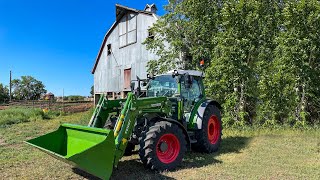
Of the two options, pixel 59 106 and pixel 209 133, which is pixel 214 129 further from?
pixel 59 106

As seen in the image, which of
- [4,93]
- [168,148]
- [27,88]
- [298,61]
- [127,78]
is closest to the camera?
[168,148]

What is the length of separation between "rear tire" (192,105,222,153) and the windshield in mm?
1060

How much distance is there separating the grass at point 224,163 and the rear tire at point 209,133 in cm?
Result: 20

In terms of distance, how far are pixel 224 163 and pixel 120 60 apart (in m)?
15.5

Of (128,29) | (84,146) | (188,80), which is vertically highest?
(128,29)

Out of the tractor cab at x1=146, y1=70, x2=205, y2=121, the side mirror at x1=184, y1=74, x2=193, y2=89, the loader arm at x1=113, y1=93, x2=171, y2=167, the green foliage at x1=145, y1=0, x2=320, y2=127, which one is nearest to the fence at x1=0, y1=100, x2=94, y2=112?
the green foliage at x1=145, y1=0, x2=320, y2=127

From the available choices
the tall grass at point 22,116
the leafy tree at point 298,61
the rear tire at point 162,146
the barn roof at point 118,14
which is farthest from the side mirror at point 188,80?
the tall grass at point 22,116

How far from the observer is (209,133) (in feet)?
26.4

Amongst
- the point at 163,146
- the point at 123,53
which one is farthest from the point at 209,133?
the point at 123,53

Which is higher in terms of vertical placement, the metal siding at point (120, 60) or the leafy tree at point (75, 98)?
the metal siding at point (120, 60)

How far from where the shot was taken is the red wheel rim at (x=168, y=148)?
235 inches

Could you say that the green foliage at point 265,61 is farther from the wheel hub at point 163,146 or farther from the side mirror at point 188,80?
the wheel hub at point 163,146

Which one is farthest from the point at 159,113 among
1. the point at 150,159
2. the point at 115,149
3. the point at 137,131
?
the point at 115,149

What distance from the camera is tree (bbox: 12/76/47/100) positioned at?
64.8m
